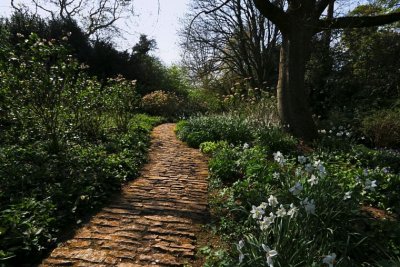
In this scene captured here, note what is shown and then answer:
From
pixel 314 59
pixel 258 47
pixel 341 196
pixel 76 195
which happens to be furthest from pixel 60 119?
pixel 258 47

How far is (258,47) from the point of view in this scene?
663 inches

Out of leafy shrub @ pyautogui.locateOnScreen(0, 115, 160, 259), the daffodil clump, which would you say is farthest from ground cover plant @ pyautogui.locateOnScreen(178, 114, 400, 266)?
leafy shrub @ pyautogui.locateOnScreen(0, 115, 160, 259)

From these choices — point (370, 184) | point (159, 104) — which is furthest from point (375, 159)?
point (159, 104)

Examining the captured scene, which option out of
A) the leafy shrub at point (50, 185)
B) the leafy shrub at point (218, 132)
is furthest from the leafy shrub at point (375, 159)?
the leafy shrub at point (50, 185)

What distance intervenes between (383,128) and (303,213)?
21.9 ft

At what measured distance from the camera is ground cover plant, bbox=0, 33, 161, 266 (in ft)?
11.0

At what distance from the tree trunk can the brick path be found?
304 cm

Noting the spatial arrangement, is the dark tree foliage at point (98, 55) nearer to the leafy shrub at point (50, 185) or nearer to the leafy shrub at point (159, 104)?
the leafy shrub at point (159, 104)

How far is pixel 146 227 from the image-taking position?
141 inches

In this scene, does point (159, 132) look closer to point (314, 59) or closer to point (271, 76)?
point (314, 59)

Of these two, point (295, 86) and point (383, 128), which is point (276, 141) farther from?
point (383, 128)

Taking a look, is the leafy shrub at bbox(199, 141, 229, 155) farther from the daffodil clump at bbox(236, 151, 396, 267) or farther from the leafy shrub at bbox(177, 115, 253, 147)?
the daffodil clump at bbox(236, 151, 396, 267)

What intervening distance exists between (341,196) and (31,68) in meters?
5.53

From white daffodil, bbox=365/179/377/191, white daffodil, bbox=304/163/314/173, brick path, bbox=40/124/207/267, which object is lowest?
brick path, bbox=40/124/207/267
